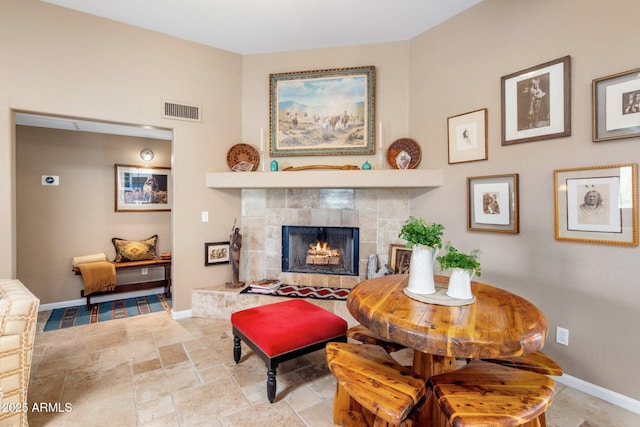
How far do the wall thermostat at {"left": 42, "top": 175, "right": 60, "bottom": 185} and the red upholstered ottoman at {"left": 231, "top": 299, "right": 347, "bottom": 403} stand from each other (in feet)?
11.4

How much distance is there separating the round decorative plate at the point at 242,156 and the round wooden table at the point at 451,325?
2.42 metres

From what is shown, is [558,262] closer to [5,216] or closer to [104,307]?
[5,216]

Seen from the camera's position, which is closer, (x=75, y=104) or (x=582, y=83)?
(x=582, y=83)

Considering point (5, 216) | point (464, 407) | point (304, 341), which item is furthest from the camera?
point (5, 216)

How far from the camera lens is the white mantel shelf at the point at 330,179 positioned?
→ 118 inches

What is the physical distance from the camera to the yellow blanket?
380 centimetres

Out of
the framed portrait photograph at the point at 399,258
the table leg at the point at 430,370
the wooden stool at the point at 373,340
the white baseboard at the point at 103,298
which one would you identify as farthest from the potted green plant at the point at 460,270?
the white baseboard at the point at 103,298

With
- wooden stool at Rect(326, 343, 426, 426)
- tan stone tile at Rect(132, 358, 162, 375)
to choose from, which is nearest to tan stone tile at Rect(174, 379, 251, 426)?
tan stone tile at Rect(132, 358, 162, 375)

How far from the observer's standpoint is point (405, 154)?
322cm

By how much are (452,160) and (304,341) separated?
217 cm

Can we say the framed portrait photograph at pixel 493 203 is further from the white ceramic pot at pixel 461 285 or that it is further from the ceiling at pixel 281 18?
the ceiling at pixel 281 18

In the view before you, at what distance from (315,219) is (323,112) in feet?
4.20

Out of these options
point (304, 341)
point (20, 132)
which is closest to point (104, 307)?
point (20, 132)

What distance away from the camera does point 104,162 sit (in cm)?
427
